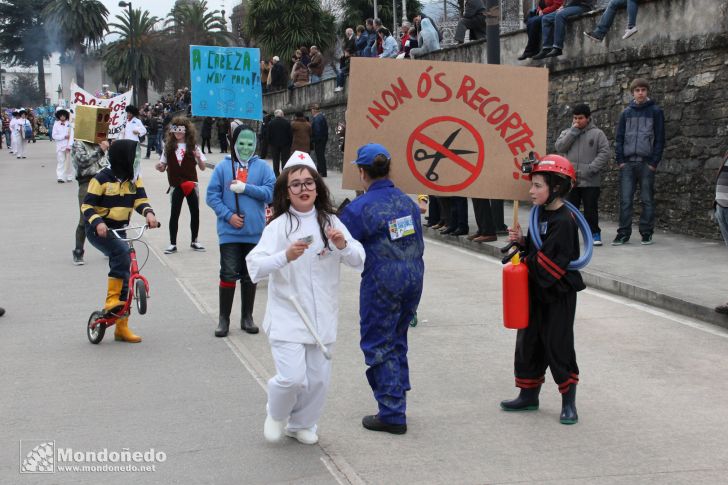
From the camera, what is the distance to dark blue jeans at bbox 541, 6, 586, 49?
53.3ft

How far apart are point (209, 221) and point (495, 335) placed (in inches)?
384

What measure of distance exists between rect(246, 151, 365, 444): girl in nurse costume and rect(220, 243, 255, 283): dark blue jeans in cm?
297

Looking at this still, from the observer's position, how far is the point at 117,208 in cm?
819

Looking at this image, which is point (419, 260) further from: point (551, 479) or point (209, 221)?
point (209, 221)

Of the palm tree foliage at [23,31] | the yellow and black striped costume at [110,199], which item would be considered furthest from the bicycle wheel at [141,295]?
the palm tree foliage at [23,31]

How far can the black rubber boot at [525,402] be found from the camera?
19.9ft

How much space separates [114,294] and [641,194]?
7497mm

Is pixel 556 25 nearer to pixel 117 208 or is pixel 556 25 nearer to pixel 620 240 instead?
pixel 620 240

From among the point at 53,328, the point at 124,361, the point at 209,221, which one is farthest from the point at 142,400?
the point at 209,221

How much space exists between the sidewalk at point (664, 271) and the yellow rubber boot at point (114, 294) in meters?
4.98

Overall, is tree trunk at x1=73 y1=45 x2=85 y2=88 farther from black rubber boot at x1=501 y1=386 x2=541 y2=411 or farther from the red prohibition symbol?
black rubber boot at x1=501 y1=386 x2=541 y2=411

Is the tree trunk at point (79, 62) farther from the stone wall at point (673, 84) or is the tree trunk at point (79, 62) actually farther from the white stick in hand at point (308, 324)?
the white stick in hand at point (308, 324)

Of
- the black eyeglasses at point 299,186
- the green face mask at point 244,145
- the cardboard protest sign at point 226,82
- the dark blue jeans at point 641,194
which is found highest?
the cardboard protest sign at point 226,82

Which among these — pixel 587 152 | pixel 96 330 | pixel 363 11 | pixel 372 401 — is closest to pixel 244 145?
A: pixel 96 330
